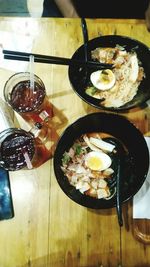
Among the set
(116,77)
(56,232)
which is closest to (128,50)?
(116,77)

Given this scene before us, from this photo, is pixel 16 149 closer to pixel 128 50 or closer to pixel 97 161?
pixel 97 161

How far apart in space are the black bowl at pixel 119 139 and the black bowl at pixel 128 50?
3.6 inches

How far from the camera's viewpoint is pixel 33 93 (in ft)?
5.99

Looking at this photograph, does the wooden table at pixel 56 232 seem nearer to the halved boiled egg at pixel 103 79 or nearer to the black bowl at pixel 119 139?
the black bowl at pixel 119 139

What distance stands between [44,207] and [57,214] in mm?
76

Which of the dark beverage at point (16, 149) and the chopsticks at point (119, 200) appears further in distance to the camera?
the dark beverage at point (16, 149)

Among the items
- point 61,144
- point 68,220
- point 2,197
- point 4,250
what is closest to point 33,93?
point 61,144

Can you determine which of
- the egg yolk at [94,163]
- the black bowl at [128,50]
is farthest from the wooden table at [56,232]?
the black bowl at [128,50]

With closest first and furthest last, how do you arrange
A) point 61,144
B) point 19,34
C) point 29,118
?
1. point 61,144
2. point 29,118
3. point 19,34

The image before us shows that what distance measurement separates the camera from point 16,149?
1740 millimetres

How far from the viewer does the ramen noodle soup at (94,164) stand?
5.79ft

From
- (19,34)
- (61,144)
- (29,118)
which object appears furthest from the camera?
(19,34)

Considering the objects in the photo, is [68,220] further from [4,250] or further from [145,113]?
[145,113]

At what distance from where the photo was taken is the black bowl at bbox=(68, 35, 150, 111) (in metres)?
1.81
